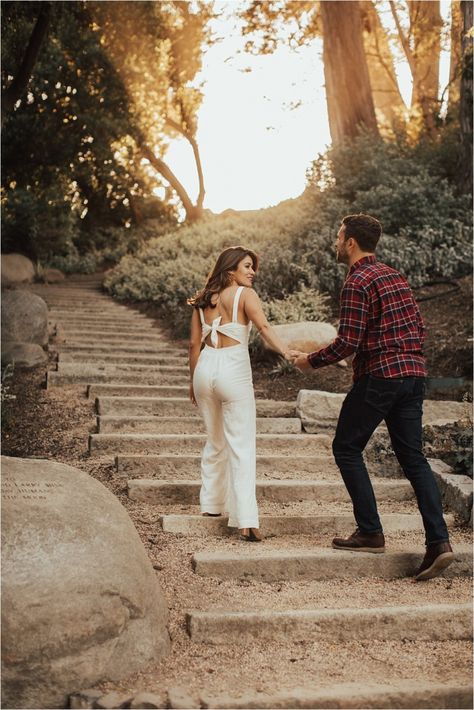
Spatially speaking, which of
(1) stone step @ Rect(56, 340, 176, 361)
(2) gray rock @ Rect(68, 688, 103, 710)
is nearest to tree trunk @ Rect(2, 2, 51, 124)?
(1) stone step @ Rect(56, 340, 176, 361)

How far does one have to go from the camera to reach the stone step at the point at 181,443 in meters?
6.34

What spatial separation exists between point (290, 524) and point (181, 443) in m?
1.66

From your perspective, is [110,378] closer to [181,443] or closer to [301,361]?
[181,443]

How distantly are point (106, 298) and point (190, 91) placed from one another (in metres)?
11.1

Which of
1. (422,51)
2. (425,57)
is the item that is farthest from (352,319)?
(425,57)

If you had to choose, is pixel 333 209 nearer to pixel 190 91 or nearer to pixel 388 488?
pixel 388 488

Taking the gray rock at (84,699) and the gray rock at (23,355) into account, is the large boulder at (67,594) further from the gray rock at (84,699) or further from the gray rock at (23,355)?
the gray rock at (23,355)

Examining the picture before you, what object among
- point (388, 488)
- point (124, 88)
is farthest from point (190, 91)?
point (388, 488)

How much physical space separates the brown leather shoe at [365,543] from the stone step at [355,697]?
3.91ft

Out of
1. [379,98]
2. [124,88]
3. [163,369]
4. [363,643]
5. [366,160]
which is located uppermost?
[379,98]

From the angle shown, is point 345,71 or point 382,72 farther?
point 382,72

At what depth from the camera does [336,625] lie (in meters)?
3.94

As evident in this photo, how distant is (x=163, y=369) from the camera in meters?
9.23

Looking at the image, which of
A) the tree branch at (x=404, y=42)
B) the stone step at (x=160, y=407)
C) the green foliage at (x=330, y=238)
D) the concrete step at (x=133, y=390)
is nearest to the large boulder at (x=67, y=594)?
the stone step at (x=160, y=407)
